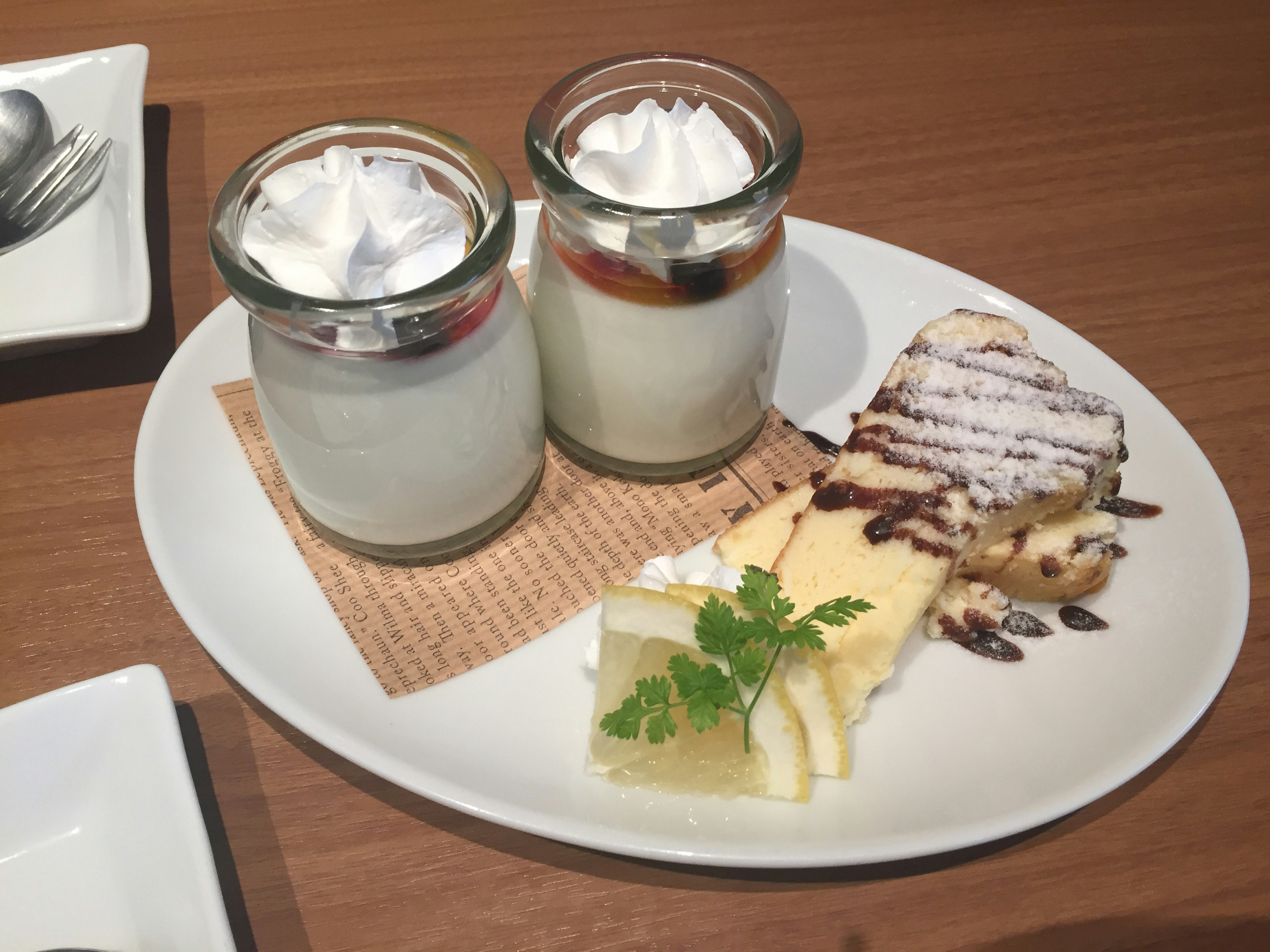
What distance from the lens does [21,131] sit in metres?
1.50

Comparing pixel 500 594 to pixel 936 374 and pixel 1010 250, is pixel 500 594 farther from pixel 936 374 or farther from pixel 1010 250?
pixel 1010 250

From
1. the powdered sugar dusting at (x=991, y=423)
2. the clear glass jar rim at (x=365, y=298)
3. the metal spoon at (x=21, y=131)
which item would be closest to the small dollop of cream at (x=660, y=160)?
the clear glass jar rim at (x=365, y=298)

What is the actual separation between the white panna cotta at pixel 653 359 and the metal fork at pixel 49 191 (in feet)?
2.81

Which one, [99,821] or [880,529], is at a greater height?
[880,529]

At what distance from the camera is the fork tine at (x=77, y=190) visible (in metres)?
1.39

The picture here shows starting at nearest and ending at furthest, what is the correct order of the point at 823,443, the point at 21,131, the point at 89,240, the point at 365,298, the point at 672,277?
the point at 365,298 < the point at 672,277 < the point at 823,443 < the point at 89,240 < the point at 21,131

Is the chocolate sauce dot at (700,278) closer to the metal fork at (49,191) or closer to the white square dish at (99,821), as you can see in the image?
the white square dish at (99,821)

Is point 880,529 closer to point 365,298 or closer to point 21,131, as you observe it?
point 365,298

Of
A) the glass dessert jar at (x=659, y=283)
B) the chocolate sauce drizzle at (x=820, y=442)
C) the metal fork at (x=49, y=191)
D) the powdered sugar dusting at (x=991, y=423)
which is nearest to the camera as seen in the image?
the glass dessert jar at (x=659, y=283)

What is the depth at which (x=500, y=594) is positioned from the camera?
103 centimetres

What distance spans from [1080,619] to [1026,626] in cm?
6

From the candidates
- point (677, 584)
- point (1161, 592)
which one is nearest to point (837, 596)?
point (677, 584)

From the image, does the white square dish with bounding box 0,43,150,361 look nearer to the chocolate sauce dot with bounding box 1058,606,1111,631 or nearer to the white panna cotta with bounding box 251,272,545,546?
the white panna cotta with bounding box 251,272,545,546

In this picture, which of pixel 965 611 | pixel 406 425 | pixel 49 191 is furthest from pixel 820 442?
pixel 49 191
